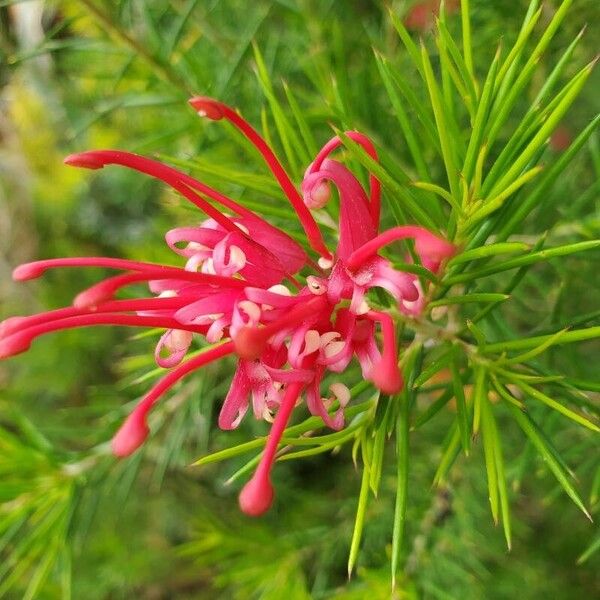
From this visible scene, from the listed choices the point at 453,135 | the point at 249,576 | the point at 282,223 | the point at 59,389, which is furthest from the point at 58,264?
the point at 59,389

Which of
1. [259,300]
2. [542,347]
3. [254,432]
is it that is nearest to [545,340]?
[542,347]

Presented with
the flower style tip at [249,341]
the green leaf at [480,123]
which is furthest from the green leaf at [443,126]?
the flower style tip at [249,341]

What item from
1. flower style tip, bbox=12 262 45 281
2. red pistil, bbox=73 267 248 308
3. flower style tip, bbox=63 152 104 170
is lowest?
flower style tip, bbox=12 262 45 281

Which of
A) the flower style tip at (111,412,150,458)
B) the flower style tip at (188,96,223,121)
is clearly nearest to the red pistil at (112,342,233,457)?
the flower style tip at (111,412,150,458)

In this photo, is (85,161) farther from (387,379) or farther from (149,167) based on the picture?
(387,379)

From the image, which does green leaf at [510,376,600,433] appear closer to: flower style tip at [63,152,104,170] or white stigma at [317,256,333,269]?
white stigma at [317,256,333,269]
